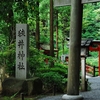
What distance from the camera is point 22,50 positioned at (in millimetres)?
10336

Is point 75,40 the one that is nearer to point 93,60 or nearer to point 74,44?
point 74,44

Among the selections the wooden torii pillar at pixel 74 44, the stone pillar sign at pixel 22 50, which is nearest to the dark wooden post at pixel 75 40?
the wooden torii pillar at pixel 74 44

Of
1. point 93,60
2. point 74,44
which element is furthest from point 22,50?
point 93,60

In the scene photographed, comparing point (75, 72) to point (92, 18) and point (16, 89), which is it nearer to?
point (16, 89)

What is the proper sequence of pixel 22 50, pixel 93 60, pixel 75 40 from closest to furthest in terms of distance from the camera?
pixel 75 40 < pixel 22 50 < pixel 93 60

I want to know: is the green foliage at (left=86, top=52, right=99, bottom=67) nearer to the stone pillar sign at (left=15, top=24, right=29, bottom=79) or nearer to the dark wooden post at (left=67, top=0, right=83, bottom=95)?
the stone pillar sign at (left=15, top=24, right=29, bottom=79)

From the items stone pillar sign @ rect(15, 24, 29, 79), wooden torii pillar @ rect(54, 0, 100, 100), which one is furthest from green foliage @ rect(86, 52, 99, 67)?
wooden torii pillar @ rect(54, 0, 100, 100)

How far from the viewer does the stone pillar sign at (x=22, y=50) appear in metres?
10.3

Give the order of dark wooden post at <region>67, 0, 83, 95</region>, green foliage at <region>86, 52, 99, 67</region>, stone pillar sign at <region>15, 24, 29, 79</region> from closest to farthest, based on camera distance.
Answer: dark wooden post at <region>67, 0, 83, 95</region>, stone pillar sign at <region>15, 24, 29, 79</region>, green foliage at <region>86, 52, 99, 67</region>

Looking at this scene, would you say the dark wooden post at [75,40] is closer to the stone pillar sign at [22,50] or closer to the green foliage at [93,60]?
the stone pillar sign at [22,50]

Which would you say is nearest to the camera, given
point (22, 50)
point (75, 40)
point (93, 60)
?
point (75, 40)

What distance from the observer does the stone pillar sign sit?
10312mm

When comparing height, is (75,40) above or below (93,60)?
above

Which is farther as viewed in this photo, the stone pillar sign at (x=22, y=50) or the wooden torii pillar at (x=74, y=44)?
the stone pillar sign at (x=22, y=50)
